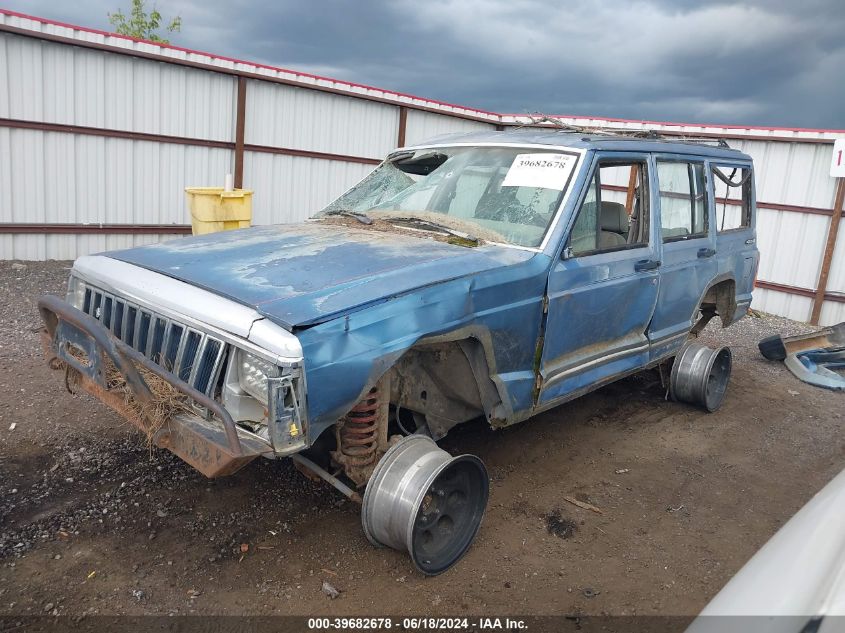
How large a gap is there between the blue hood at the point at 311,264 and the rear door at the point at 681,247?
1678 millimetres

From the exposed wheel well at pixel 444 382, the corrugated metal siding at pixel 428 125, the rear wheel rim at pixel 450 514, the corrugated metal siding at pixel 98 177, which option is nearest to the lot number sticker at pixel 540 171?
the exposed wheel well at pixel 444 382

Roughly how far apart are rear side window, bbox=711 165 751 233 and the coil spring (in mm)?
3874

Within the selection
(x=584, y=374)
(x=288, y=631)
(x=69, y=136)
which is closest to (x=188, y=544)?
(x=288, y=631)

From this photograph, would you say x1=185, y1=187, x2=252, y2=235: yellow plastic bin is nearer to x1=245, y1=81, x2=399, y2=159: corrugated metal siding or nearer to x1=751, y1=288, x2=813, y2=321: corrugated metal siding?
x1=245, y1=81, x2=399, y2=159: corrugated metal siding

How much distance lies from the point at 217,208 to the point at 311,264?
17.4 feet

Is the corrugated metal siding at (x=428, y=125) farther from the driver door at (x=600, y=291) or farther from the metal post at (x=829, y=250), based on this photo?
the driver door at (x=600, y=291)

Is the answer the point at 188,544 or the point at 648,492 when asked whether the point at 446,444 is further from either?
the point at 188,544

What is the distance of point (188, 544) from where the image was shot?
321cm

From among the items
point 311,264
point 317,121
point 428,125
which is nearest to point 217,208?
point 317,121

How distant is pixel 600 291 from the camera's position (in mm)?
3963

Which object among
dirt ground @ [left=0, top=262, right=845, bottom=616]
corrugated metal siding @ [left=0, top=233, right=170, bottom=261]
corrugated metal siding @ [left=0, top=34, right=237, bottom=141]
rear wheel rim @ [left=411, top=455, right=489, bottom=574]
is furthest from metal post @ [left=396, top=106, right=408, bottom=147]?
rear wheel rim @ [left=411, top=455, right=489, bottom=574]

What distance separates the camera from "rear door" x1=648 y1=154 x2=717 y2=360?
4.71 meters

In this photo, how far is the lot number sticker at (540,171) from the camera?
153 inches

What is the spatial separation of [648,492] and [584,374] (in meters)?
0.87
